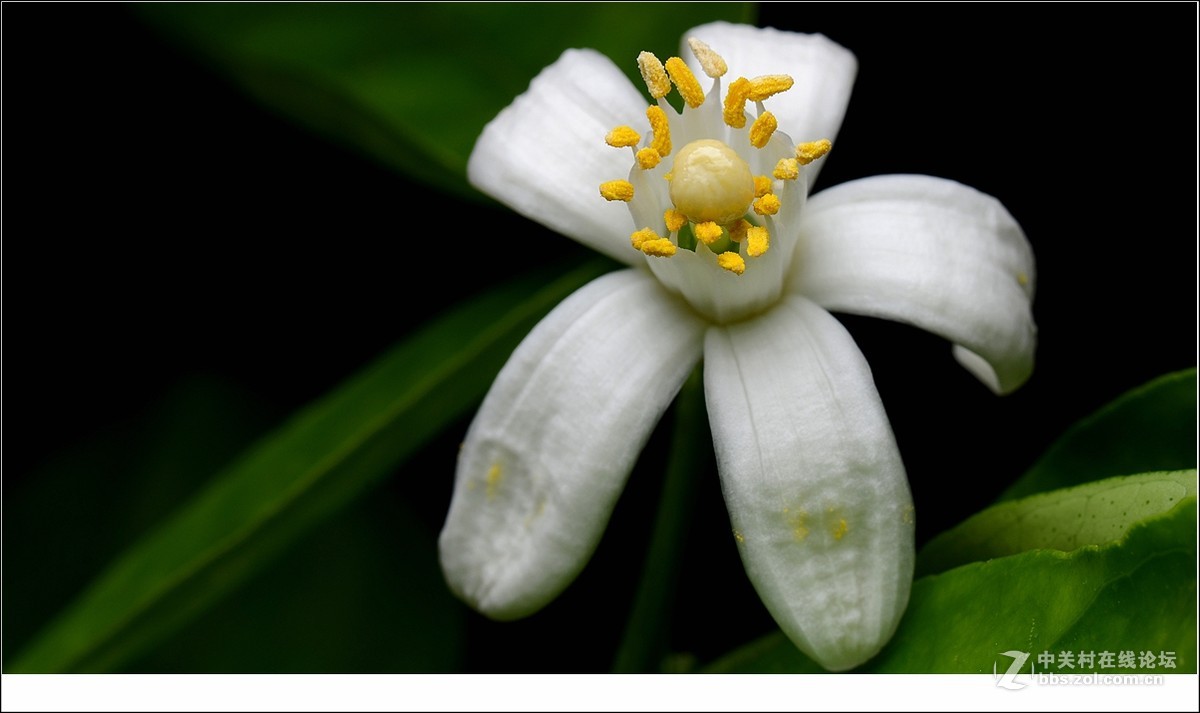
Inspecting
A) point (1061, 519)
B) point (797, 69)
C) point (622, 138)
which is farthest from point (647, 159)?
point (1061, 519)

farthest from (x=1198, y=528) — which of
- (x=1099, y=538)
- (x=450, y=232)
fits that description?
(x=450, y=232)

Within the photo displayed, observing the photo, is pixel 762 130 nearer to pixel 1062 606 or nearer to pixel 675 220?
pixel 675 220

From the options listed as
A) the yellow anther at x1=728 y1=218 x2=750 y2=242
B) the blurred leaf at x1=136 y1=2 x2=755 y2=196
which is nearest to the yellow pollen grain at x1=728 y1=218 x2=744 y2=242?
the yellow anther at x1=728 y1=218 x2=750 y2=242

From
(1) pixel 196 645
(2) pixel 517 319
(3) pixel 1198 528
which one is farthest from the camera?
(1) pixel 196 645

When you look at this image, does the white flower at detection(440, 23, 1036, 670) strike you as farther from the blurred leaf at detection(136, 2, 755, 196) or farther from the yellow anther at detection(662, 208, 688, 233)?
the blurred leaf at detection(136, 2, 755, 196)

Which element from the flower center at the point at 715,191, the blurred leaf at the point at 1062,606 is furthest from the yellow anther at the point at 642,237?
the blurred leaf at the point at 1062,606

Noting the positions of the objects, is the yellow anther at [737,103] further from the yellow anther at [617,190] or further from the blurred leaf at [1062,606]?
the blurred leaf at [1062,606]

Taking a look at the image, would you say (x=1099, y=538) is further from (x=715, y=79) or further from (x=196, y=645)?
(x=196, y=645)
